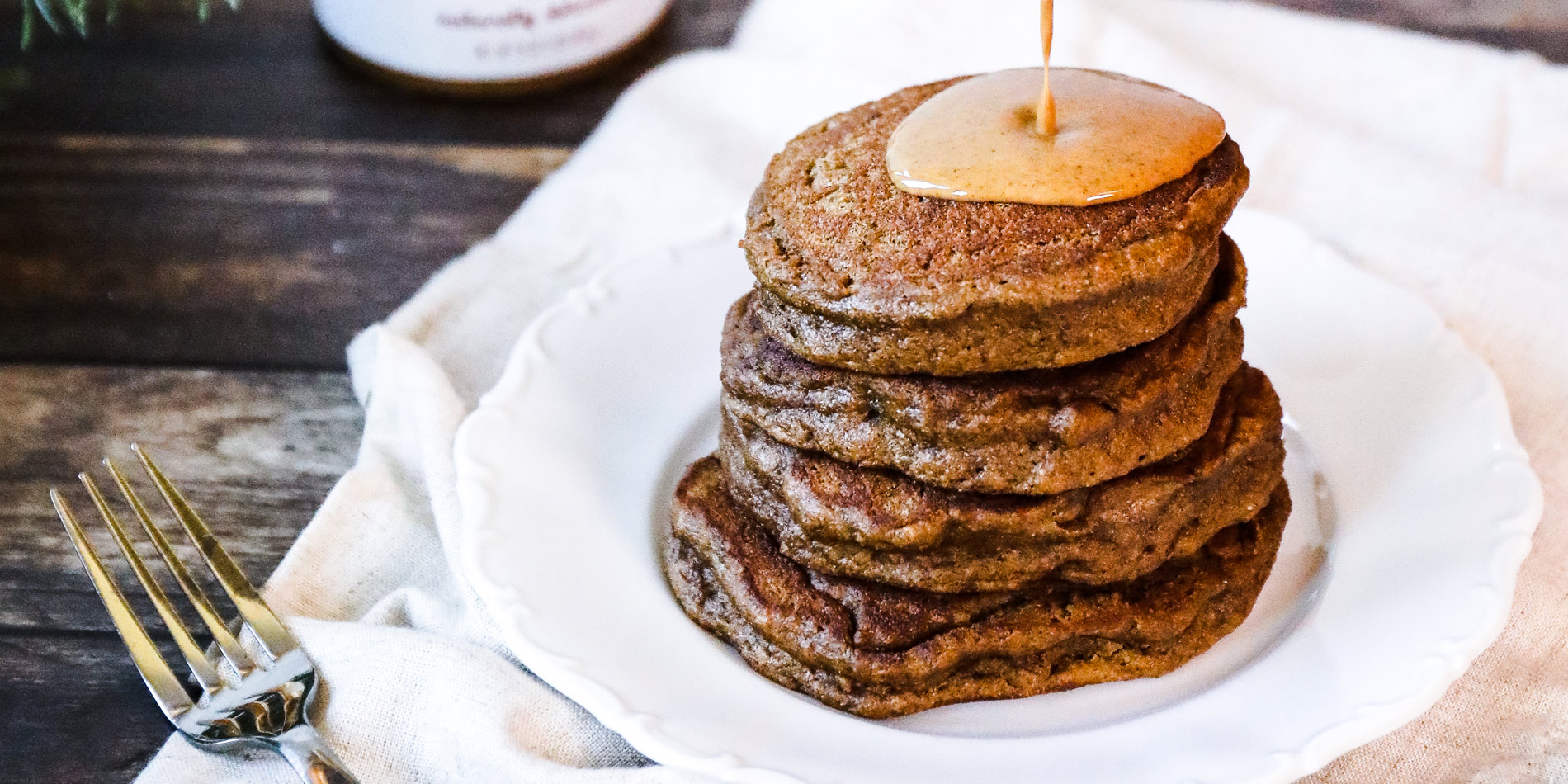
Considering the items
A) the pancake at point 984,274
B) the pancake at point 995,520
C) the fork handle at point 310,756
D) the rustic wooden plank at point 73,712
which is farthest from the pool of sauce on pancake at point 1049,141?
the rustic wooden plank at point 73,712

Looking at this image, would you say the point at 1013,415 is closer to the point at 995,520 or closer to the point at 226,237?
the point at 995,520

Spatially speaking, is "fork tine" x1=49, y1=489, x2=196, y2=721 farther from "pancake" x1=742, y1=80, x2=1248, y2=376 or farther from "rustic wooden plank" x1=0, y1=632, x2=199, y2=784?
"pancake" x1=742, y1=80, x2=1248, y2=376

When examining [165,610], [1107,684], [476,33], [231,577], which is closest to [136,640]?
[165,610]

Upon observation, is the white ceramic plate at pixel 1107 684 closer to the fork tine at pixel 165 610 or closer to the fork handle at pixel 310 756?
the fork handle at pixel 310 756

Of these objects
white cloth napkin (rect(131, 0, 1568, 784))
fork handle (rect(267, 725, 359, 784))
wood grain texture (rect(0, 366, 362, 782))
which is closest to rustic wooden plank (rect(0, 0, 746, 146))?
white cloth napkin (rect(131, 0, 1568, 784))

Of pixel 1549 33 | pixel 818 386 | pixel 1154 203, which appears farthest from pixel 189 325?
pixel 1549 33

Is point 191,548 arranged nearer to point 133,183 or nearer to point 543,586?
point 543,586
